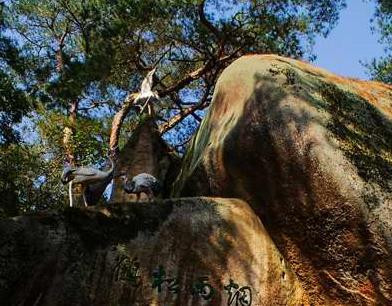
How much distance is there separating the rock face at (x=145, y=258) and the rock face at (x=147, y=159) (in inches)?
166

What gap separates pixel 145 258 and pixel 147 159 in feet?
16.6

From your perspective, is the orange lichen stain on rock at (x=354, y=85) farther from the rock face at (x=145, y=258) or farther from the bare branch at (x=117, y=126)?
the bare branch at (x=117, y=126)

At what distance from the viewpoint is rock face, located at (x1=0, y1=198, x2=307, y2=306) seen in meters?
4.80

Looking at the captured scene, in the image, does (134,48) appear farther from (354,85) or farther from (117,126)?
(354,85)

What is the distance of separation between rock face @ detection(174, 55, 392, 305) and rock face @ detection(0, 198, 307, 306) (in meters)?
0.35

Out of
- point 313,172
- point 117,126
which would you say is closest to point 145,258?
point 313,172

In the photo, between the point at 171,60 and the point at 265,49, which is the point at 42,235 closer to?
the point at 265,49

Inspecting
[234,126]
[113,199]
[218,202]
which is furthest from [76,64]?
[218,202]

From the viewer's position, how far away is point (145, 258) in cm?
519

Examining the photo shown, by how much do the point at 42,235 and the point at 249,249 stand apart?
2013mm

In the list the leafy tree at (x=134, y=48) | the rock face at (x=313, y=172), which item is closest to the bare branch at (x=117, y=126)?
the leafy tree at (x=134, y=48)

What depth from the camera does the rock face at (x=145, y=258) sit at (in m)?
4.80

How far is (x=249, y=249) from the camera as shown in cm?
551

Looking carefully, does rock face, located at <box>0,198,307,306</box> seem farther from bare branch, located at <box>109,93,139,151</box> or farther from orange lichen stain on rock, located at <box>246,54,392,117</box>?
bare branch, located at <box>109,93,139,151</box>
